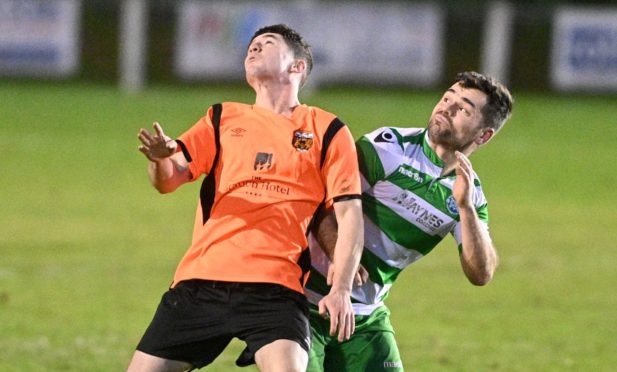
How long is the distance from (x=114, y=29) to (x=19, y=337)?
93.5ft

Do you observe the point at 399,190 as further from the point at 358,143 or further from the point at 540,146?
the point at 540,146

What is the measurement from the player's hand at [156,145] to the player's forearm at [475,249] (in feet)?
4.12

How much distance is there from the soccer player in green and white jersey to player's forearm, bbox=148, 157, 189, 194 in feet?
2.33

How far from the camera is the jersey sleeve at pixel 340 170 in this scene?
18.7 ft

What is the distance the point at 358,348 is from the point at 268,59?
136 cm

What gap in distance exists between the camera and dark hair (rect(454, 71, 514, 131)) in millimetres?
6156

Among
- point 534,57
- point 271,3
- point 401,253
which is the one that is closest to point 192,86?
point 271,3

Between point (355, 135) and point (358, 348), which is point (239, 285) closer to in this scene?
point (358, 348)

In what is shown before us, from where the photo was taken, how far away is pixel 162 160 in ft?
18.2

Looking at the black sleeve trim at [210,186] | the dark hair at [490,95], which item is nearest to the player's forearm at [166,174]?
the black sleeve trim at [210,186]

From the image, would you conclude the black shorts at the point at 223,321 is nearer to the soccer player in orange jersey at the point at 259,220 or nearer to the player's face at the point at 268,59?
the soccer player in orange jersey at the point at 259,220

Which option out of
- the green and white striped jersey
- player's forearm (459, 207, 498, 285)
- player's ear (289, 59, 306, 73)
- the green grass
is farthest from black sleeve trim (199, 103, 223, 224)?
the green grass

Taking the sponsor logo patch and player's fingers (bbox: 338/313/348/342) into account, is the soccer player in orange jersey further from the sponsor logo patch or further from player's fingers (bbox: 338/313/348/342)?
the sponsor logo patch

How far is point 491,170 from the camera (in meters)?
19.4
